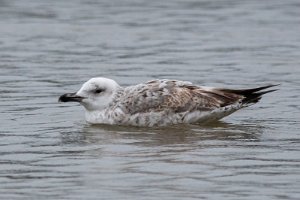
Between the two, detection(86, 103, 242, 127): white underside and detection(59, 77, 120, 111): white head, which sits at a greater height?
detection(59, 77, 120, 111): white head

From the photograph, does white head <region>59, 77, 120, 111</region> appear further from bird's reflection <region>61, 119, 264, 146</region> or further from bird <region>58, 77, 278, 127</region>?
bird's reflection <region>61, 119, 264, 146</region>

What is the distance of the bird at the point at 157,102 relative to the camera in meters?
14.5

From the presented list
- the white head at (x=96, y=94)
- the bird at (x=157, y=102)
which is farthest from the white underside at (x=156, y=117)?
the white head at (x=96, y=94)

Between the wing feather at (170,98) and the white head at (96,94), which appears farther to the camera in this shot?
the white head at (96,94)

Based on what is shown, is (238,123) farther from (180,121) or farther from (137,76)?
(137,76)

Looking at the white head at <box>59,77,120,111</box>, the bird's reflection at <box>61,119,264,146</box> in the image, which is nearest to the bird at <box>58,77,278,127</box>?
the white head at <box>59,77,120,111</box>

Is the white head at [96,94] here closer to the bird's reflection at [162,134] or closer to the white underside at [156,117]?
the white underside at [156,117]

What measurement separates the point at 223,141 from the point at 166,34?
10164 mm

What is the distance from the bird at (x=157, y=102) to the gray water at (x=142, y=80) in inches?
6.0

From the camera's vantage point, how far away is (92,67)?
19.7 m

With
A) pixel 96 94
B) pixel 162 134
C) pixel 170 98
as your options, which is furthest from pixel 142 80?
pixel 162 134

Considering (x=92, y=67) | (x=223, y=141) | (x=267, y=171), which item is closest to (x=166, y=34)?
(x=92, y=67)

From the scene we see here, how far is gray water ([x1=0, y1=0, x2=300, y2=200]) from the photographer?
1102 cm

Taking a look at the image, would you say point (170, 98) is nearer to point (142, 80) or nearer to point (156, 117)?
point (156, 117)
